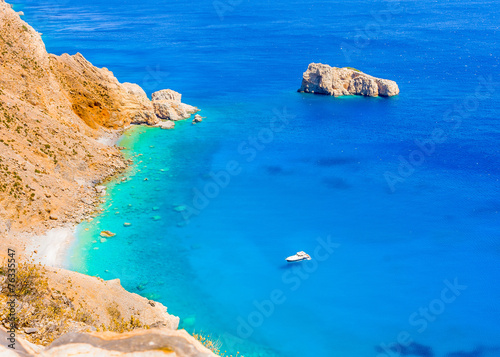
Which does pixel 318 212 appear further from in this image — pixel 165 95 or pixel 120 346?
pixel 120 346

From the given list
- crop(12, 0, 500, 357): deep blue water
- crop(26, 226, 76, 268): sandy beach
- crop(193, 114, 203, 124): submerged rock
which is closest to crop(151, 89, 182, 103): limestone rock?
crop(193, 114, 203, 124): submerged rock

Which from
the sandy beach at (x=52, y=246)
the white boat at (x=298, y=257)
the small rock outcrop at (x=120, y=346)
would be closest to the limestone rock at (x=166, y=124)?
the sandy beach at (x=52, y=246)

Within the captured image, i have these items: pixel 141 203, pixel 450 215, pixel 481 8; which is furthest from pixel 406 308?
pixel 481 8

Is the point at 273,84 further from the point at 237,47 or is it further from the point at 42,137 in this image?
the point at 42,137

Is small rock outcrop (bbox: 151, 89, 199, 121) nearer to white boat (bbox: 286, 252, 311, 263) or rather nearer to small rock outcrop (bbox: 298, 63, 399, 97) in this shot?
small rock outcrop (bbox: 298, 63, 399, 97)

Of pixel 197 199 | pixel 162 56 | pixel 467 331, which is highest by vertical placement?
pixel 162 56
